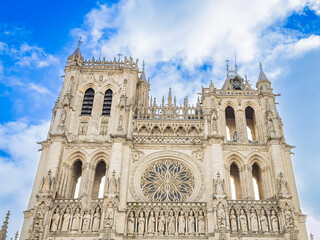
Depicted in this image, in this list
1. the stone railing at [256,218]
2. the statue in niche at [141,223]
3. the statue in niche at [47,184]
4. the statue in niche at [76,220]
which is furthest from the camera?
the statue in niche at [47,184]

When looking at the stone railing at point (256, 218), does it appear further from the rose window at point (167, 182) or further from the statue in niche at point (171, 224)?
the rose window at point (167, 182)

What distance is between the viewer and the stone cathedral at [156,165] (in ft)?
77.0

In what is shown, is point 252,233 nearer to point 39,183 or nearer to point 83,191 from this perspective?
point 83,191

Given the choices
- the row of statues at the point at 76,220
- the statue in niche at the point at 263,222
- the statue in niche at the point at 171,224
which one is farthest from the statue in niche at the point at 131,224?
the statue in niche at the point at 263,222

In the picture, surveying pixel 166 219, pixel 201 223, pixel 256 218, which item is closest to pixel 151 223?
pixel 166 219

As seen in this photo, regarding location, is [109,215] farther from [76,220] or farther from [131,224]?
[76,220]

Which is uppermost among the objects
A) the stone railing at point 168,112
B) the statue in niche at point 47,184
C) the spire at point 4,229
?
the stone railing at point 168,112

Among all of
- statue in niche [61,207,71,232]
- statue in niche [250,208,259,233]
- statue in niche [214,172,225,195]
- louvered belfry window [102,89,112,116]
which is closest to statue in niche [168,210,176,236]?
statue in niche [214,172,225,195]

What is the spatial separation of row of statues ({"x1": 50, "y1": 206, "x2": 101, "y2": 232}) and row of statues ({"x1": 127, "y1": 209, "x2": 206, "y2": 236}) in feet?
6.80

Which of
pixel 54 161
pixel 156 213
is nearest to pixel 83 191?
pixel 54 161

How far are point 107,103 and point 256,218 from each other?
14710 mm

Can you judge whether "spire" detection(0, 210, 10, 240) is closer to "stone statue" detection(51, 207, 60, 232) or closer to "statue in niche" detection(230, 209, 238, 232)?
"stone statue" detection(51, 207, 60, 232)

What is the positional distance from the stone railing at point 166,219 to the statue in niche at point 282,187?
4.94m

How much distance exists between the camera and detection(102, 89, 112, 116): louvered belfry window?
3066cm
